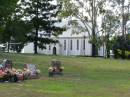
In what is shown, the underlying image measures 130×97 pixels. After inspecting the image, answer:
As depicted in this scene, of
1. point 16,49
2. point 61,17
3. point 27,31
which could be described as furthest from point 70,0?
point 16,49

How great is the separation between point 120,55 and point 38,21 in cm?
1419

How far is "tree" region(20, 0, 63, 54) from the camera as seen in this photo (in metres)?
81.6

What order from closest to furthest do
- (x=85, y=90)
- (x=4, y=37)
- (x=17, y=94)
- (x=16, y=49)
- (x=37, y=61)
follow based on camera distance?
(x=17, y=94), (x=85, y=90), (x=37, y=61), (x=4, y=37), (x=16, y=49)

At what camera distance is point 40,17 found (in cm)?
8219

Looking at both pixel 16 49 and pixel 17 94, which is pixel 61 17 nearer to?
pixel 16 49

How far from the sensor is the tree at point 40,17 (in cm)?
8162

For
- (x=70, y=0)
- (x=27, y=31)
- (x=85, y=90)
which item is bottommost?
(x=85, y=90)

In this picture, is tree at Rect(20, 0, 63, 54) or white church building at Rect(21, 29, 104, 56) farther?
white church building at Rect(21, 29, 104, 56)

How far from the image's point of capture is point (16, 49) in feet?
301

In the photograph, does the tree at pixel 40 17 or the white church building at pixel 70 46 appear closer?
the tree at pixel 40 17

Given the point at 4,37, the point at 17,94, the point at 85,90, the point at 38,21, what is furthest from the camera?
Result: the point at 38,21

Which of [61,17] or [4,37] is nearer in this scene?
[4,37]

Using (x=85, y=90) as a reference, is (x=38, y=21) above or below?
above

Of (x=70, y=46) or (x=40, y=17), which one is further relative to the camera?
(x=70, y=46)
